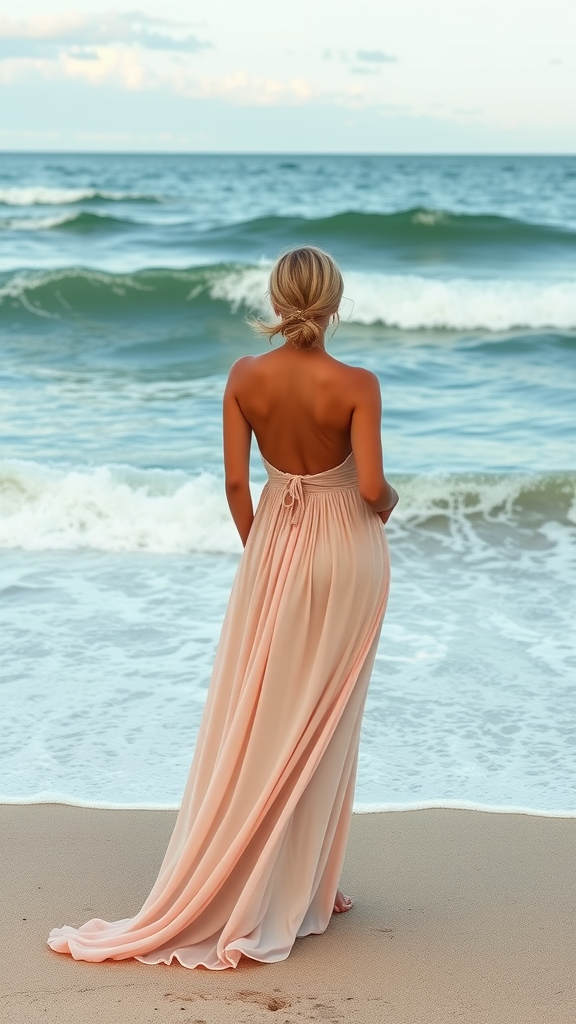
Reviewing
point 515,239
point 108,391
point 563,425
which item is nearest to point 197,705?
point 563,425

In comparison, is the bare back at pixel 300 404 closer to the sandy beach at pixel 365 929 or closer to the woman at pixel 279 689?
the woman at pixel 279 689

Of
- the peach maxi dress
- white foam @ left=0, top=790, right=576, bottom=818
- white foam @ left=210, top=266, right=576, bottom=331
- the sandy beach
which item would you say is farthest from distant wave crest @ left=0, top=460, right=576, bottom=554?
white foam @ left=210, top=266, right=576, bottom=331

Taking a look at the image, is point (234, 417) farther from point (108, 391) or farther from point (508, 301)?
point (508, 301)

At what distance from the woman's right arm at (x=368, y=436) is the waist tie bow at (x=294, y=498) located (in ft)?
0.57

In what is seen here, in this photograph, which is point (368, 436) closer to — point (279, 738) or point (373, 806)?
Result: point (279, 738)

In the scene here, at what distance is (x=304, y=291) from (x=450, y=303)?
15.4 m

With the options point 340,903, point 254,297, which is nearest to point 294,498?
point 340,903

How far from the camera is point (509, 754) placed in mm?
5137

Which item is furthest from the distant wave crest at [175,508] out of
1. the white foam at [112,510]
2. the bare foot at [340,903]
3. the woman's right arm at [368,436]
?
the woman's right arm at [368,436]

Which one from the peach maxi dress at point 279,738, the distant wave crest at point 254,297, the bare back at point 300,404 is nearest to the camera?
the bare back at point 300,404

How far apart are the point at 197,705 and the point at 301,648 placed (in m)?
2.51

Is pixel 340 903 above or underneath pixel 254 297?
underneath

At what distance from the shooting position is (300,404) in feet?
10.5

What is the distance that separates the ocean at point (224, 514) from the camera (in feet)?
17.0
